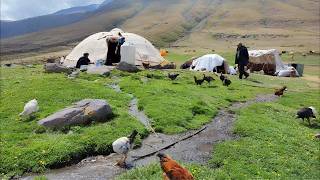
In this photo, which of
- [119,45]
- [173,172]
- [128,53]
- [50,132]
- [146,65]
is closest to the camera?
[173,172]

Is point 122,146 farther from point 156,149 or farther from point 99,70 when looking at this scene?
point 99,70

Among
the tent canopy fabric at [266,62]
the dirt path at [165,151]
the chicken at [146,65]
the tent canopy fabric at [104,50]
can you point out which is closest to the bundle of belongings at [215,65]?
the tent canopy fabric at [104,50]

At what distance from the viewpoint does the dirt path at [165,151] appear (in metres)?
17.7

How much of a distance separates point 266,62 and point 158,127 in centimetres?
4015

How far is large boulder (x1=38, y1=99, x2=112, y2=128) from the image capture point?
22.7m

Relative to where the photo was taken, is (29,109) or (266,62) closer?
(29,109)

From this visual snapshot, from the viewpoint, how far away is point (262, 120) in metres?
27.0

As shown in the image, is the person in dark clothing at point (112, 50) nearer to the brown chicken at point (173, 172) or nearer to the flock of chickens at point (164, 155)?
the flock of chickens at point (164, 155)

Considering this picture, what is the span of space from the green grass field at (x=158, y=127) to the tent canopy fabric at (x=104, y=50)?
12.7 metres

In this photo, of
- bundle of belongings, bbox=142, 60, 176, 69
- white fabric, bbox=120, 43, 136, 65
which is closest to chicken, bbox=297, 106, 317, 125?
white fabric, bbox=120, 43, 136, 65

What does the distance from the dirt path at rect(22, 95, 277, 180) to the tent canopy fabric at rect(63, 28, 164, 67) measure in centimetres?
2650

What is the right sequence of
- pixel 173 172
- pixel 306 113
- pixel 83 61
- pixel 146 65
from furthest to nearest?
pixel 146 65 → pixel 83 61 → pixel 306 113 → pixel 173 172

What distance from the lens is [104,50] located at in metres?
51.9

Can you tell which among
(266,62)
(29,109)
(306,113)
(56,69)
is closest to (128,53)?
(56,69)
